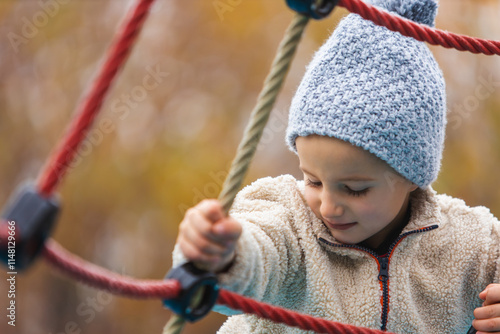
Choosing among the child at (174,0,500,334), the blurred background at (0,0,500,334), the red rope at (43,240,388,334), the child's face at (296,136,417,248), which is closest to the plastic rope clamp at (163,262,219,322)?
the red rope at (43,240,388,334)

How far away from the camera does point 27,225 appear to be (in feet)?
1.47

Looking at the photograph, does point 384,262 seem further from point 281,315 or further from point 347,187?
point 281,315

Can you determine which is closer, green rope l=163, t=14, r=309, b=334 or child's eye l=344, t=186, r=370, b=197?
green rope l=163, t=14, r=309, b=334

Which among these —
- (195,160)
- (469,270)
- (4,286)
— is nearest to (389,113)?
(469,270)

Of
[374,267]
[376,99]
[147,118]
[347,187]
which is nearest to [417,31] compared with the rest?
[376,99]

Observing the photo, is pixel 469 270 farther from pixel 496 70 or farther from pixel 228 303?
pixel 496 70

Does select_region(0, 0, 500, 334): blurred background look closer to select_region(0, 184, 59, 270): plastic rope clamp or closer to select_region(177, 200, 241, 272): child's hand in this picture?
select_region(177, 200, 241, 272): child's hand

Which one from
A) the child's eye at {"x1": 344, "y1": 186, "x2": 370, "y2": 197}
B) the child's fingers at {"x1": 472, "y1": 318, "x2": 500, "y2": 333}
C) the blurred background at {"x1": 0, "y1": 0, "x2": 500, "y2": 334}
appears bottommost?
the blurred background at {"x1": 0, "y1": 0, "x2": 500, "y2": 334}

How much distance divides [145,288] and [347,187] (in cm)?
33

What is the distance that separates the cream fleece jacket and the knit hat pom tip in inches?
9.4

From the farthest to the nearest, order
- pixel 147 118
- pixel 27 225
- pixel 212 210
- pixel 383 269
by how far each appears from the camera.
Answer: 1. pixel 147 118
2. pixel 383 269
3. pixel 212 210
4. pixel 27 225

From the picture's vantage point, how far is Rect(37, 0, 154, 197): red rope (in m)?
Answer: 0.47

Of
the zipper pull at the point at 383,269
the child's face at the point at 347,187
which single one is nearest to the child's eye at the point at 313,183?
the child's face at the point at 347,187

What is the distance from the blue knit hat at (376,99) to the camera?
2.60 ft
